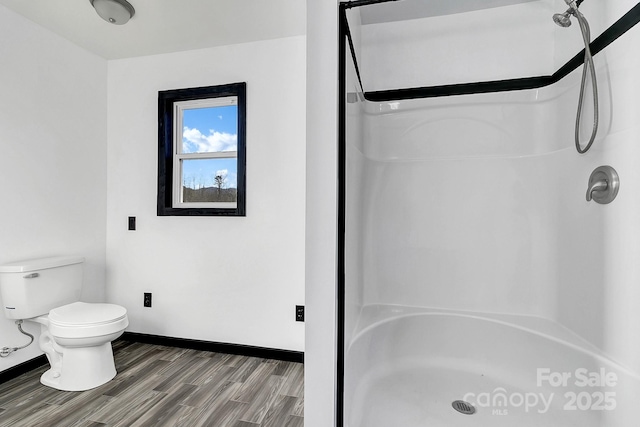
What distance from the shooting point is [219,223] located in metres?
2.44

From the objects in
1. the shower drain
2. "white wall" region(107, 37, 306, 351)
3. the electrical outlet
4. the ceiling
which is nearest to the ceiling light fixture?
the ceiling

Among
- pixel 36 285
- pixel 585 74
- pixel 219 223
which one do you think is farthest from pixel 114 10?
pixel 585 74

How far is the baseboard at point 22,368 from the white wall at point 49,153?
Answer: 3 centimetres

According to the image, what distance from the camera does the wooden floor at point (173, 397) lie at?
5.32 ft

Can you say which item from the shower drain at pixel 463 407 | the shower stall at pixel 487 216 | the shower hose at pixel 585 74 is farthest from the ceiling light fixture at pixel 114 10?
the shower drain at pixel 463 407

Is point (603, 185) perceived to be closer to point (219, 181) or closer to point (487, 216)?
point (487, 216)

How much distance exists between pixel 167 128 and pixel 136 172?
42 centimetres

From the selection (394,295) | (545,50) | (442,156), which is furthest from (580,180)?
(394,295)

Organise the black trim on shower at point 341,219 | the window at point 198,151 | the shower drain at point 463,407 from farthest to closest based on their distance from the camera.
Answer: the window at point 198,151
the shower drain at point 463,407
the black trim on shower at point 341,219

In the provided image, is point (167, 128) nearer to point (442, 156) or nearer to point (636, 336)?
point (442, 156)

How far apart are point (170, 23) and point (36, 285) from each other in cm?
180

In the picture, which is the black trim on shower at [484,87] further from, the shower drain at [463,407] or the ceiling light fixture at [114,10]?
the shower drain at [463,407]

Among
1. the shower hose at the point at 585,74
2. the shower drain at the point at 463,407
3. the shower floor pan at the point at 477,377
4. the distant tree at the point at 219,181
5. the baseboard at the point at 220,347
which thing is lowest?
the baseboard at the point at 220,347

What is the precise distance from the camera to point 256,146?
7.77 feet
